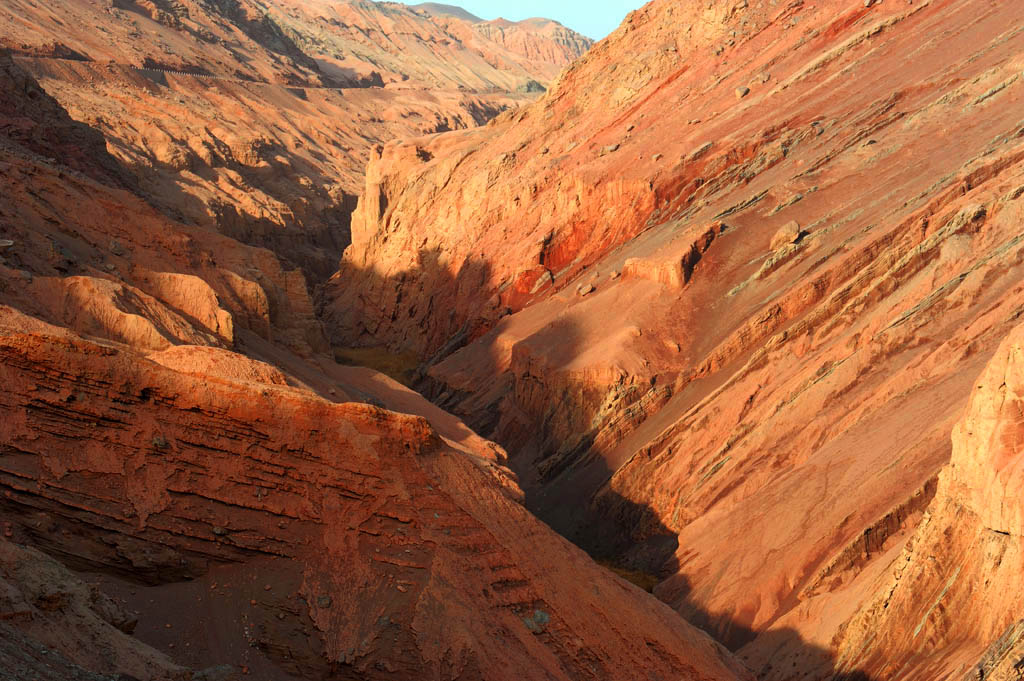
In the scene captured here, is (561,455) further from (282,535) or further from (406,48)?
(406,48)

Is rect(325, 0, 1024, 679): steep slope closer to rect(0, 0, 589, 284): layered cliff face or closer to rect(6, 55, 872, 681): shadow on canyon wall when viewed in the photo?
rect(6, 55, 872, 681): shadow on canyon wall

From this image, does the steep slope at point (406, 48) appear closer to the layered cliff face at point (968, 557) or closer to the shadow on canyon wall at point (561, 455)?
the shadow on canyon wall at point (561, 455)

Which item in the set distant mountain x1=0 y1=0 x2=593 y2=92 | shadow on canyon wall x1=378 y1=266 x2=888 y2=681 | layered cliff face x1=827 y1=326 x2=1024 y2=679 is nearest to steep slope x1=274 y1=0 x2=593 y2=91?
distant mountain x1=0 y1=0 x2=593 y2=92

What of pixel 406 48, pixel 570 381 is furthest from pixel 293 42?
pixel 570 381

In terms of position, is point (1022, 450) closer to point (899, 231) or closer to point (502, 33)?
point (899, 231)

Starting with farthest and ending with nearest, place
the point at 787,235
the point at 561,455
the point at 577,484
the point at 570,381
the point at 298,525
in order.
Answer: the point at 570,381 < the point at 787,235 < the point at 561,455 < the point at 577,484 < the point at 298,525

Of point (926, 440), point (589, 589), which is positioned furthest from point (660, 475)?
point (589, 589)
